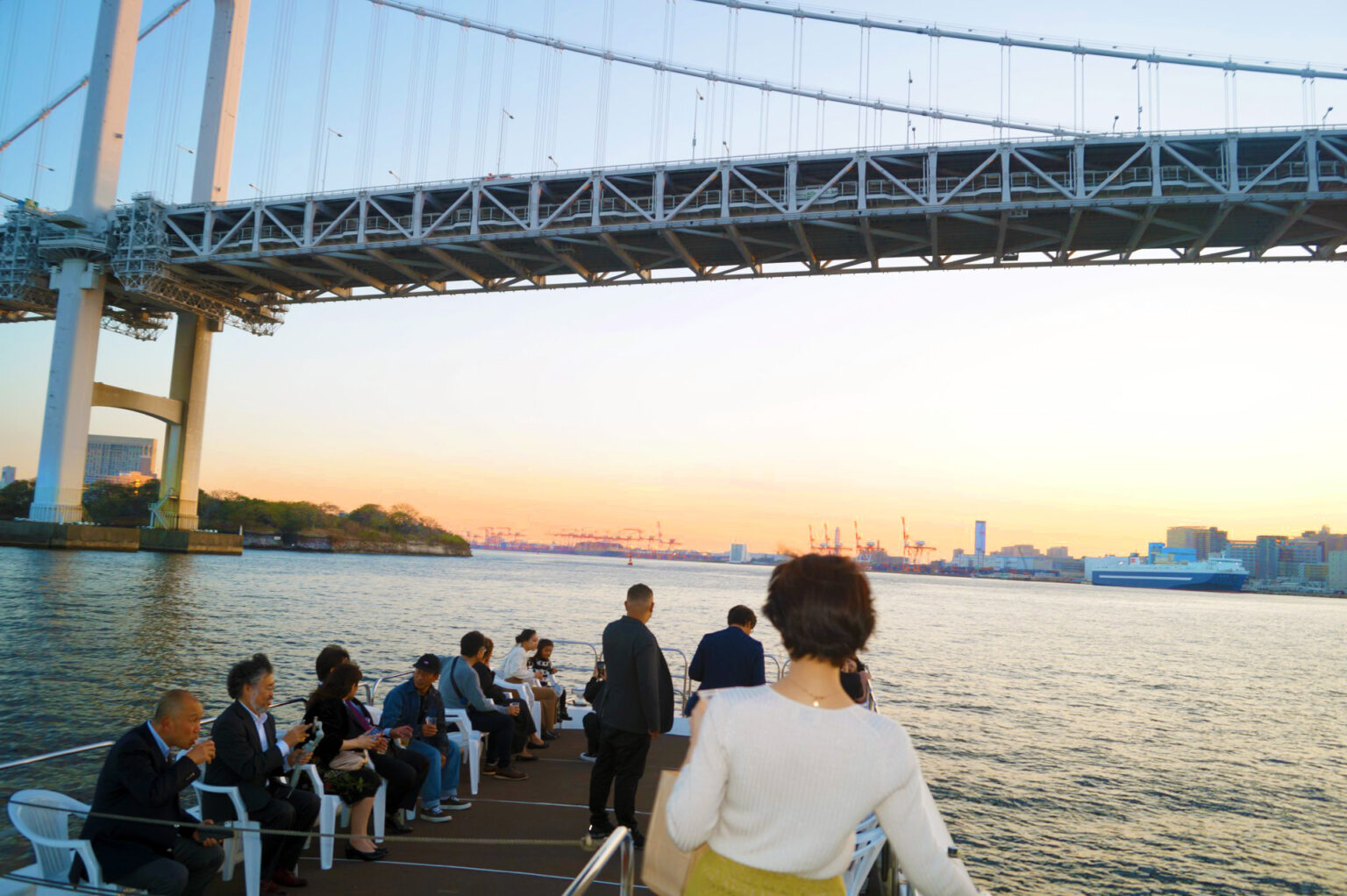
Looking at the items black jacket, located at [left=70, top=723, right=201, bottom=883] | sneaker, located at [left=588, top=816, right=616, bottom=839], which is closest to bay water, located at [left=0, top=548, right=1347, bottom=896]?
black jacket, located at [left=70, top=723, right=201, bottom=883]

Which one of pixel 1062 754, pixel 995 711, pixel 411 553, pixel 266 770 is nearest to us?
pixel 266 770

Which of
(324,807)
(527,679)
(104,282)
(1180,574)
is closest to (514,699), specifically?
(527,679)

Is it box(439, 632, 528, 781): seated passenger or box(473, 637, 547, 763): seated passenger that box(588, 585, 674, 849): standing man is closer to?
box(439, 632, 528, 781): seated passenger

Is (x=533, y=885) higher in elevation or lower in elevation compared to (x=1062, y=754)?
higher

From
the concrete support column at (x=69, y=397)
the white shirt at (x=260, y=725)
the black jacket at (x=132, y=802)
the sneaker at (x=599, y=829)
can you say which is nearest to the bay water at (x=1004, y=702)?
the concrete support column at (x=69, y=397)

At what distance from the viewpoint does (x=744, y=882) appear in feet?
5.89

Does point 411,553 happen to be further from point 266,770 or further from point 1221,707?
point 266,770

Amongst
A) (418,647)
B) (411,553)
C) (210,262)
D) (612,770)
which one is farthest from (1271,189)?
(411,553)

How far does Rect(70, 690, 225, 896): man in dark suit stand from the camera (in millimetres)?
3793

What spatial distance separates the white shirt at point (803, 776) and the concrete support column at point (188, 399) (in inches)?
1989

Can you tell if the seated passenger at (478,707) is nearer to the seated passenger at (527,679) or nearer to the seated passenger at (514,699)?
the seated passenger at (514,699)

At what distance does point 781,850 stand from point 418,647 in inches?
914

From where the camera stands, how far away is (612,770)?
5.42 m

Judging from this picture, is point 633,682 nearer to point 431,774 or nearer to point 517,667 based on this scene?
point 431,774
